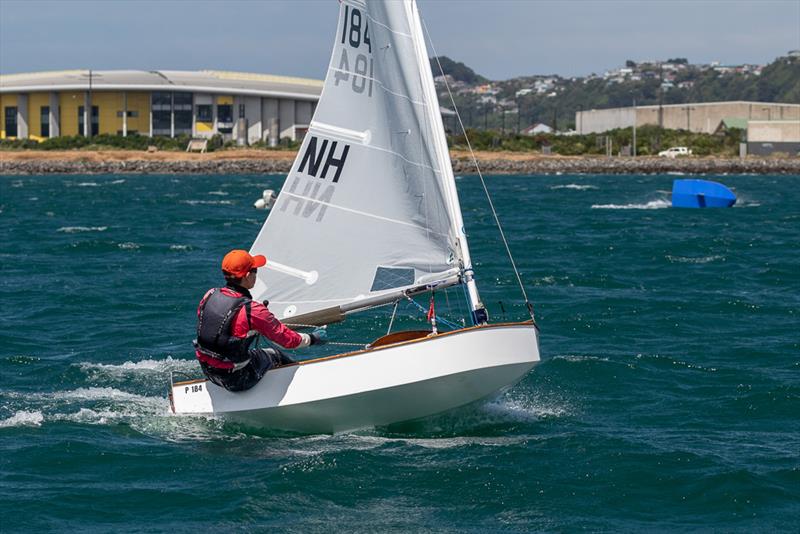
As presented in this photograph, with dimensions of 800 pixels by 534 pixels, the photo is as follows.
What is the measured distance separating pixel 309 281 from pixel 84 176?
238 feet

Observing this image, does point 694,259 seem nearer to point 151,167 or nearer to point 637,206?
point 637,206

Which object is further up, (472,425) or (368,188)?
(368,188)

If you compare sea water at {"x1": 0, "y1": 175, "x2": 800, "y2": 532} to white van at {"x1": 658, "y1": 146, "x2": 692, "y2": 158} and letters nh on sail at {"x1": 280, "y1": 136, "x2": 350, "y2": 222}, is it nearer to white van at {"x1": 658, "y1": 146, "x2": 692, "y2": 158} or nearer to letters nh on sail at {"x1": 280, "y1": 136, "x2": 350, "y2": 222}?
letters nh on sail at {"x1": 280, "y1": 136, "x2": 350, "y2": 222}

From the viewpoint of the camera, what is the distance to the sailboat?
10.2 m

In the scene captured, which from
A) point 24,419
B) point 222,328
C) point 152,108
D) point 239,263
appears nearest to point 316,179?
point 239,263

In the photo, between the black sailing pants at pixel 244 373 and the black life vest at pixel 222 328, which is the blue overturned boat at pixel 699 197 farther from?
the black life vest at pixel 222 328

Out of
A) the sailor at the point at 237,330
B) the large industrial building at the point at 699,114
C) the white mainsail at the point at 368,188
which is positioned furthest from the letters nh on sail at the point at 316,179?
the large industrial building at the point at 699,114

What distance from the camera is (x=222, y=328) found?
A: 32.4 feet

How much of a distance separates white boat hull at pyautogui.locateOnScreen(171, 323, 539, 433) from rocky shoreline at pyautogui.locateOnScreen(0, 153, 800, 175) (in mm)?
71752

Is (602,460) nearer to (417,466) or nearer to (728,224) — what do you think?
(417,466)

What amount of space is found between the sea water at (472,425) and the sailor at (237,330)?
A: 67 cm

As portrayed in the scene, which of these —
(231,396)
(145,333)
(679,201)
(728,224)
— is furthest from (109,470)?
(679,201)

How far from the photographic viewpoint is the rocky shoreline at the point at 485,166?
82188 mm

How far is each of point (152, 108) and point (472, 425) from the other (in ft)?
332
